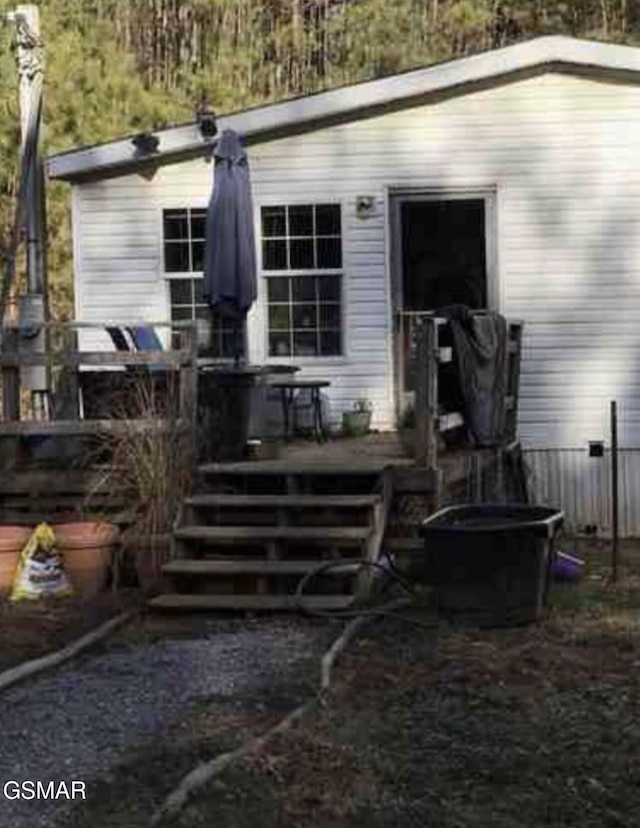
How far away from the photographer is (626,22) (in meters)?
23.5

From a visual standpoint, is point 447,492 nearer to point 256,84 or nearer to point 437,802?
point 437,802

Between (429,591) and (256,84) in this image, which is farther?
(256,84)

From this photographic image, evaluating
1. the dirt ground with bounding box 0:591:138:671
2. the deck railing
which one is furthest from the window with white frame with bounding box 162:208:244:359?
the dirt ground with bounding box 0:591:138:671

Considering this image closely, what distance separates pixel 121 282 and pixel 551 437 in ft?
12.3

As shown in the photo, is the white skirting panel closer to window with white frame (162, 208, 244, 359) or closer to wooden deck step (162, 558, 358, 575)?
window with white frame (162, 208, 244, 359)

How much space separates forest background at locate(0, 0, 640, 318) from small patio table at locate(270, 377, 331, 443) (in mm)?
10067

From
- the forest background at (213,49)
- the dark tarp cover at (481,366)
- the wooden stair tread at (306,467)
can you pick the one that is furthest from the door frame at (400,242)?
the forest background at (213,49)

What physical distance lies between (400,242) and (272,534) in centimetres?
390

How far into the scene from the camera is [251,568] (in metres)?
7.63

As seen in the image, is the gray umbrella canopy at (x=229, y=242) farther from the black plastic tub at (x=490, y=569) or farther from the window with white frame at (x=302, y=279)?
Result: the black plastic tub at (x=490, y=569)

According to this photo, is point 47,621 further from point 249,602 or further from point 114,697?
point 114,697

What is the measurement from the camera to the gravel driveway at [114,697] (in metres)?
4.68

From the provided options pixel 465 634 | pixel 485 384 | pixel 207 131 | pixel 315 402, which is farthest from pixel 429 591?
pixel 207 131

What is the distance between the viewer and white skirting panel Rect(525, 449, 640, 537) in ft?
36.4
